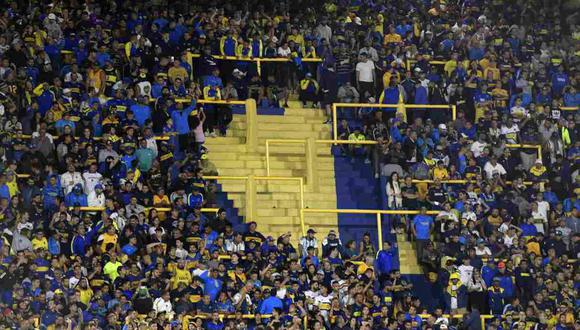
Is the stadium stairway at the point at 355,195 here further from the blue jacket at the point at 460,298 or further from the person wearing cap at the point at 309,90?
the blue jacket at the point at 460,298

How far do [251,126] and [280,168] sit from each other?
1062 millimetres

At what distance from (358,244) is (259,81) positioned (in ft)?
15.0

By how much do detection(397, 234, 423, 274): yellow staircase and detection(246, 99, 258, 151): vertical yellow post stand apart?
3.67 metres

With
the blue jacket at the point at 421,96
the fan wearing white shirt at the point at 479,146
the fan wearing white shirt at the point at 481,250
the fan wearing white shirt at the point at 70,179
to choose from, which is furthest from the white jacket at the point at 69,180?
the fan wearing white shirt at the point at 479,146

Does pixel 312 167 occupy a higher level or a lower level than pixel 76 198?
higher

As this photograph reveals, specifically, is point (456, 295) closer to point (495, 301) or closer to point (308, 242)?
point (495, 301)

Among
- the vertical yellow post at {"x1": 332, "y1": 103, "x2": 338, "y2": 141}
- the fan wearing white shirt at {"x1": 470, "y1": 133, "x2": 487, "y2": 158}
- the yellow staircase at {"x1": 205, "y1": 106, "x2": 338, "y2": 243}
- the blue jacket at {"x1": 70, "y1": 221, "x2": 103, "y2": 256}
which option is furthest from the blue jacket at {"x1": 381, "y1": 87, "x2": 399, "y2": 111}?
the blue jacket at {"x1": 70, "y1": 221, "x2": 103, "y2": 256}

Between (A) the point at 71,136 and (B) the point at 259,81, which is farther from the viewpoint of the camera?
(B) the point at 259,81

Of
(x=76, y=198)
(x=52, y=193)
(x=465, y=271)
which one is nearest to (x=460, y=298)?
(x=465, y=271)

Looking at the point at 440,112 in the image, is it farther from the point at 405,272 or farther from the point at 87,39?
the point at 87,39

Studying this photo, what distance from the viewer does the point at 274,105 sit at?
3838 cm

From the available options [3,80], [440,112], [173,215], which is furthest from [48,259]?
[440,112]

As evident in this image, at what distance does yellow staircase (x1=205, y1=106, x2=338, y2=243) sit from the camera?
3641cm

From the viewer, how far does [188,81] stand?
123 feet
